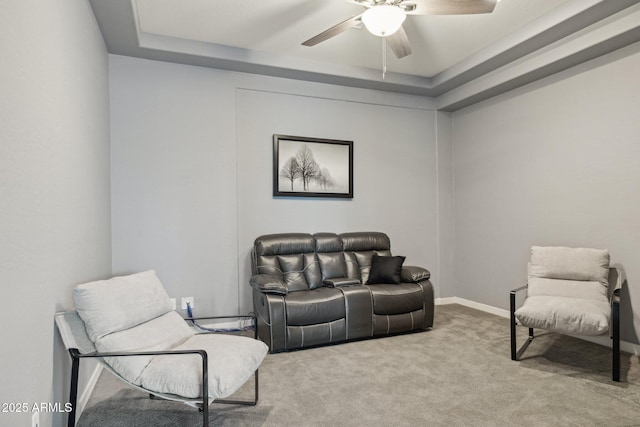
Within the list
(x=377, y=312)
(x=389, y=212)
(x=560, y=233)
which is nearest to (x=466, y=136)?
(x=389, y=212)

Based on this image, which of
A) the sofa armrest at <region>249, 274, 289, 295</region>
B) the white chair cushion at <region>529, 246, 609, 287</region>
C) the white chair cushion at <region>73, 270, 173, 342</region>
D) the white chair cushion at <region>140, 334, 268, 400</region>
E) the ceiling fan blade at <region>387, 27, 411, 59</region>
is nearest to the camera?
the white chair cushion at <region>140, 334, 268, 400</region>

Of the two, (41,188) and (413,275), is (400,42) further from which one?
(41,188)

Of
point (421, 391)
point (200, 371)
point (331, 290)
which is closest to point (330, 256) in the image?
point (331, 290)

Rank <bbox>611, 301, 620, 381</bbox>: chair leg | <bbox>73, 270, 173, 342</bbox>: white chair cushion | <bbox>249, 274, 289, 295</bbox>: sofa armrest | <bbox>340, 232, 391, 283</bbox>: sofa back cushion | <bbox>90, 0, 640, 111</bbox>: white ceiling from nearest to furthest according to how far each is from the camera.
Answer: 1. <bbox>73, 270, 173, 342</bbox>: white chair cushion
2. <bbox>611, 301, 620, 381</bbox>: chair leg
3. <bbox>90, 0, 640, 111</bbox>: white ceiling
4. <bbox>249, 274, 289, 295</bbox>: sofa armrest
5. <bbox>340, 232, 391, 283</bbox>: sofa back cushion

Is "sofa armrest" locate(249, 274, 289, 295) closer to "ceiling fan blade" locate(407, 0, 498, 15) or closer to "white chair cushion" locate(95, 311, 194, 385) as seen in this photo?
"white chair cushion" locate(95, 311, 194, 385)

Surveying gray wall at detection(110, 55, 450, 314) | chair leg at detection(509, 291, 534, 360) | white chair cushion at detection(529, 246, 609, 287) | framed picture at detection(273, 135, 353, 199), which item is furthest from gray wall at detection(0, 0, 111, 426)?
white chair cushion at detection(529, 246, 609, 287)

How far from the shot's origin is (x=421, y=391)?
8.46 feet

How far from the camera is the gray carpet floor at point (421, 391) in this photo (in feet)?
7.32

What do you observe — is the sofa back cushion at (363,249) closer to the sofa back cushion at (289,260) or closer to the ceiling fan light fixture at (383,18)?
the sofa back cushion at (289,260)

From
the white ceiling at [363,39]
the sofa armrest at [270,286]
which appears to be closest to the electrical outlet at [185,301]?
the sofa armrest at [270,286]

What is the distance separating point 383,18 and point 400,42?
66 centimetres

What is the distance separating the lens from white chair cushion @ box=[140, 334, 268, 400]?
6.18 feet

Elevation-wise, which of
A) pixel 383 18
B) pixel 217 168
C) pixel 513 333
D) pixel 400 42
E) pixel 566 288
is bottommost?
pixel 513 333

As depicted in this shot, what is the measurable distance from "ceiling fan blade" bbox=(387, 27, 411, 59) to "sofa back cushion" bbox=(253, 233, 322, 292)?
216 cm
